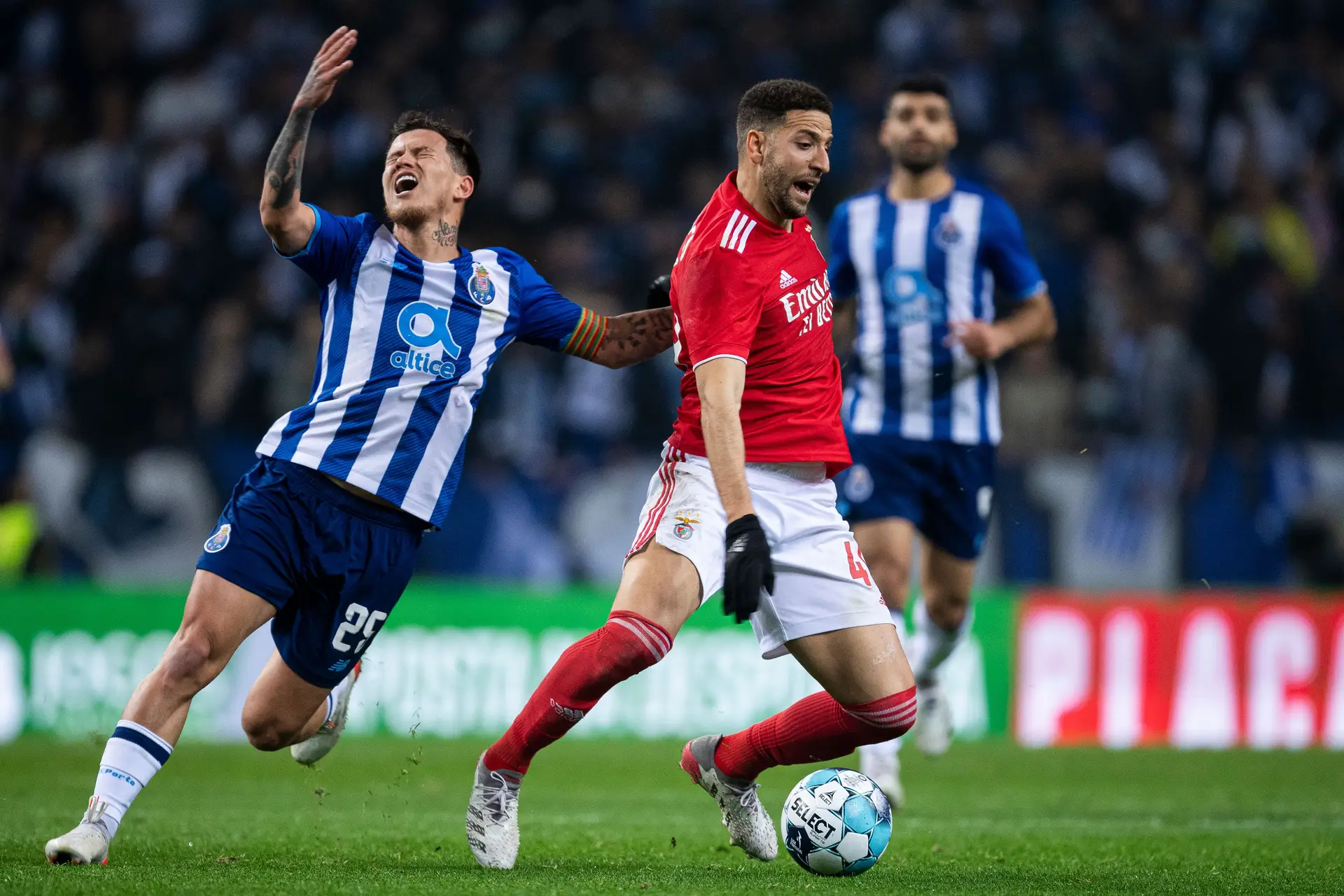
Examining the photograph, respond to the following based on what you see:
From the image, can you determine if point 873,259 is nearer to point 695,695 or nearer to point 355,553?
point 355,553

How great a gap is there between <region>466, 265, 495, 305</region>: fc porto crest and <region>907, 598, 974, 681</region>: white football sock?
10.3 feet

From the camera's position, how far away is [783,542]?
16.9ft

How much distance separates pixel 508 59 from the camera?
15.9m

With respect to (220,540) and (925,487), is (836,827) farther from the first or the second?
(925,487)

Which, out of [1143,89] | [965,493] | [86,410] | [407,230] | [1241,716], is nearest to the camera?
[407,230]

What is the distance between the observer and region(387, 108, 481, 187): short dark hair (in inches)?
221

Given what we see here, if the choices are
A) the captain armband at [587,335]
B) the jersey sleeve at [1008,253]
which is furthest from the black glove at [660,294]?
the jersey sleeve at [1008,253]

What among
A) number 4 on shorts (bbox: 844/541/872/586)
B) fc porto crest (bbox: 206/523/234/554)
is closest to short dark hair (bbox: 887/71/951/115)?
number 4 on shorts (bbox: 844/541/872/586)

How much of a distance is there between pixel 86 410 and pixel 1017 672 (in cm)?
715

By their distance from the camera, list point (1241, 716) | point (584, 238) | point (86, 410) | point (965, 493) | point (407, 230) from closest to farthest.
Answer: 1. point (407, 230)
2. point (965, 493)
3. point (1241, 716)
4. point (86, 410)
5. point (584, 238)

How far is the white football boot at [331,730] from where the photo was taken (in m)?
6.05

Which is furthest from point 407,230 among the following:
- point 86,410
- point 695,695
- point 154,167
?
point 154,167

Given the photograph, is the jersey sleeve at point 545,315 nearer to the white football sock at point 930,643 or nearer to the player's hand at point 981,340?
the player's hand at point 981,340

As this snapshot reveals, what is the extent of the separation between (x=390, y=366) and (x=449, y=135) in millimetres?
880
